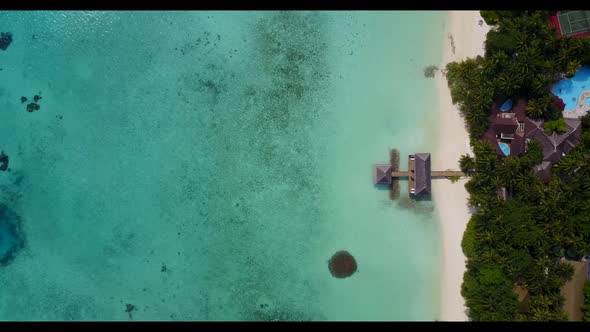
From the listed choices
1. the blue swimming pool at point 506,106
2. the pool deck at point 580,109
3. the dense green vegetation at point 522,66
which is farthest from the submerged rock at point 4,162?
the pool deck at point 580,109

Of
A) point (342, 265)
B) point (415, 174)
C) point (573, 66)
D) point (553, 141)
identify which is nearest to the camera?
point (573, 66)

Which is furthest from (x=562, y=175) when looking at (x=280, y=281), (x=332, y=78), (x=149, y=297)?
(x=149, y=297)

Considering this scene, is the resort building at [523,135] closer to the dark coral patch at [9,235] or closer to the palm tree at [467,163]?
the palm tree at [467,163]

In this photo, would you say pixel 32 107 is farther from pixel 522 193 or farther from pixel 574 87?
pixel 574 87

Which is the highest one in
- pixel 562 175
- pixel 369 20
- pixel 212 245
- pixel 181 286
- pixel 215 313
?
pixel 369 20

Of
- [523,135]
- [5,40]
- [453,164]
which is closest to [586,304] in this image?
[523,135]

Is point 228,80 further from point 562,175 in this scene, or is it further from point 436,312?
point 562,175
